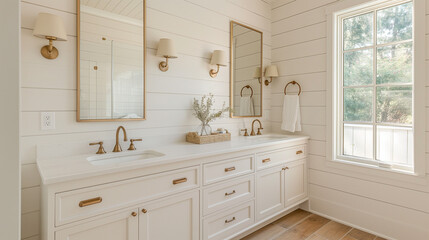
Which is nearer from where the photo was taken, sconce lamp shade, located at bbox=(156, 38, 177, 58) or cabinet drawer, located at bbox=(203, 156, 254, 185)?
cabinet drawer, located at bbox=(203, 156, 254, 185)

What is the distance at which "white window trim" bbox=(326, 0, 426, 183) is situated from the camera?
1948 millimetres

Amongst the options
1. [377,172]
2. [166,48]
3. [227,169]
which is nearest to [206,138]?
[227,169]

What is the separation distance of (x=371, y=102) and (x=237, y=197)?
1713mm

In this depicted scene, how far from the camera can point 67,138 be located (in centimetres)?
160

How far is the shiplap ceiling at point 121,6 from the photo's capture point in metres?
1.67

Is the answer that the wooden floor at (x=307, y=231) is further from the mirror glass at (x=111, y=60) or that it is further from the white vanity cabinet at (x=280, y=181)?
the mirror glass at (x=111, y=60)

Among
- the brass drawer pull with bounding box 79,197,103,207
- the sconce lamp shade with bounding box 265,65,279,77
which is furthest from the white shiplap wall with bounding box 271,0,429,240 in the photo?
the brass drawer pull with bounding box 79,197,103,207

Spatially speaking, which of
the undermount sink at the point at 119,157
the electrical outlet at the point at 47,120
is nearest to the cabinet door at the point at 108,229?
the undermount sink at the point at 119,157

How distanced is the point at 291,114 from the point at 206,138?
128cm

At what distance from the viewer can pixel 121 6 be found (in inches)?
70.6

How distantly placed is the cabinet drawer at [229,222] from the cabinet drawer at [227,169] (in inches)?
11.7

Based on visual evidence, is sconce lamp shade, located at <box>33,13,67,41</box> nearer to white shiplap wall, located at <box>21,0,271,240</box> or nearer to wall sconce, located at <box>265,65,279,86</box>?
white shiplap wall, located at <box>21,0,271,240</box>

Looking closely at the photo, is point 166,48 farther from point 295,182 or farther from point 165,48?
point 295,182

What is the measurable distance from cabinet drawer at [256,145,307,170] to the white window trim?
1.01 ft
